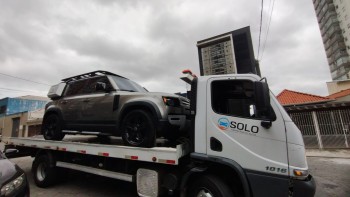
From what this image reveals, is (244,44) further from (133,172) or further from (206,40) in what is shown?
(133,172)

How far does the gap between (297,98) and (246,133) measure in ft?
59.3

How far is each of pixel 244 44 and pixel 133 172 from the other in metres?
9.88

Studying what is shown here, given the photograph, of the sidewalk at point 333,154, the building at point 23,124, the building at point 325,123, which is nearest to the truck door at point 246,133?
the sidewalk at point 333,154

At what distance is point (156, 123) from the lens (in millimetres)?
3902

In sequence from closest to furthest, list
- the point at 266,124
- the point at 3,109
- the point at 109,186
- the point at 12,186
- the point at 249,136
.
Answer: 1. the point at 266,124
2. the point at 249,136
3. the point at 12,186
4. the point at 109,186
5. the point at 3,109

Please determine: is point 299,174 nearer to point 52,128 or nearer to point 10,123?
point 52,128

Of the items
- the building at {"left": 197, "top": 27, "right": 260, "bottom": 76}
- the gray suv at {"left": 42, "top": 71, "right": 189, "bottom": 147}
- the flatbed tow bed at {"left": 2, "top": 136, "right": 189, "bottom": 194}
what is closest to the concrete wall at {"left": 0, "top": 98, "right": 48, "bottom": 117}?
the flatbed tow bed at {"left": 2, "top": 136, "right": 189, "bottom": 194}

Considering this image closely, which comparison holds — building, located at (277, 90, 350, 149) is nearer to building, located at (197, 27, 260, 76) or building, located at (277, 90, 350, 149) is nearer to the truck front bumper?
building, located at (197, 27, 260, 76)

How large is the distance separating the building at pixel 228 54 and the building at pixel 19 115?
24.9 m

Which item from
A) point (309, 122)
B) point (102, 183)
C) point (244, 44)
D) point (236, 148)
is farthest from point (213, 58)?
point (236, 148)

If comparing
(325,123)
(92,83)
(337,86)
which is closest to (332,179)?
(92,83)

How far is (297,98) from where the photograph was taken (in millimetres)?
18359

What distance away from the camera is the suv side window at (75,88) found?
5762mm

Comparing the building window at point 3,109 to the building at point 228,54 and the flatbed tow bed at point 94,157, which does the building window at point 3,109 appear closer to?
the flatbed tow bed at point 94,157
